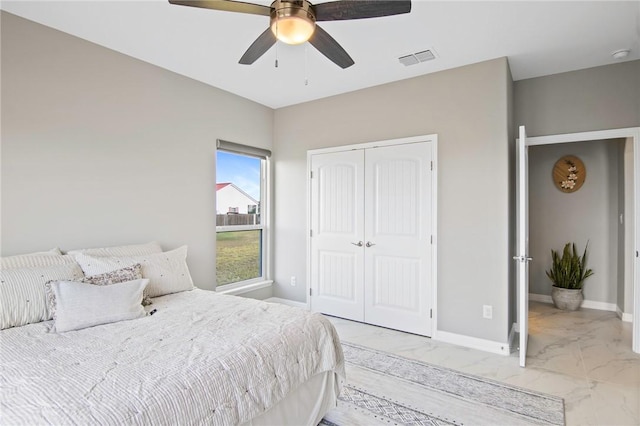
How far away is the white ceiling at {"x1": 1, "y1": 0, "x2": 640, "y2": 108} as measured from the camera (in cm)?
230

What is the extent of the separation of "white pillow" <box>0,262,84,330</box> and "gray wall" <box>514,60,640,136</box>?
14.3ft

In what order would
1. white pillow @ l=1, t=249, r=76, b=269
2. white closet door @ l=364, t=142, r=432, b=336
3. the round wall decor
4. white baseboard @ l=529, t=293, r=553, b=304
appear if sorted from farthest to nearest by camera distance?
white baseboard @ l=529, t=293, r=553, b=304 → the round wall decor → white closet door @ l=364, t=142, r=432, b=336 → white pillow @ l=1, t=249, r=76, b=269

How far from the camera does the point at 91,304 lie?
1959 mm

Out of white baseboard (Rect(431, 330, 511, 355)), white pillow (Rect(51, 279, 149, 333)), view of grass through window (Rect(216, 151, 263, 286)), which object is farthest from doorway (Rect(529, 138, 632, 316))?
white pillow (Rect(51, 279, 149, 333))

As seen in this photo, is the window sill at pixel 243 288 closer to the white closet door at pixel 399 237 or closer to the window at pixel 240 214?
the window at pixel 240 214

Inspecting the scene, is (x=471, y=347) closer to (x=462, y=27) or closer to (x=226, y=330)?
(x=226, y=330)

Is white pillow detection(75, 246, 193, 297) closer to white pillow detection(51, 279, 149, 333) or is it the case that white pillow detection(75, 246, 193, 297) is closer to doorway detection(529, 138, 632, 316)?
white pillow detection(51, 279, 149, 333)

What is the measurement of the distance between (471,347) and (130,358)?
2904 millimetres

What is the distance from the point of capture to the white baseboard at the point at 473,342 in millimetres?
3039

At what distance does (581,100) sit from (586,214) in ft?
6.25

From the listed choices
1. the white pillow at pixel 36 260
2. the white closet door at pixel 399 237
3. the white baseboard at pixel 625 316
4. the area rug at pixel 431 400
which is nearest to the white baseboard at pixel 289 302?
the white closet door at pixel 399 237

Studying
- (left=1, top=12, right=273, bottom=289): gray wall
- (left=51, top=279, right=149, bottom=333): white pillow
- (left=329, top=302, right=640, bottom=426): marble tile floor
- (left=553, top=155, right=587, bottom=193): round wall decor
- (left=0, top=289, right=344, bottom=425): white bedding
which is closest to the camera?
(left=0, top=289, right=344, bottom=425): white bedding

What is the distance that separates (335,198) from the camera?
4.07 meters

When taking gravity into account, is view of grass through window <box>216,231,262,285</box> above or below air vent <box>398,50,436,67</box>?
below
